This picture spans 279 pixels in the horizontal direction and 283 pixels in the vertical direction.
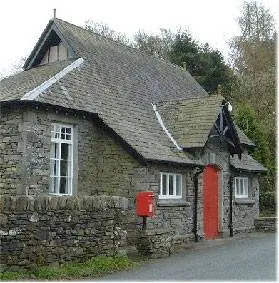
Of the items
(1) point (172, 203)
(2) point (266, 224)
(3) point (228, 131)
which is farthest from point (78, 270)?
(2) point (266, 224)

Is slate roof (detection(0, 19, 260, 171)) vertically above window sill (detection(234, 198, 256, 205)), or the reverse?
slate roof (detection(0, 19, 260, 171))

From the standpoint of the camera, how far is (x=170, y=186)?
1716cm

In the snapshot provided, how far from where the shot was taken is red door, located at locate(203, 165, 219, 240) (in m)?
18.7

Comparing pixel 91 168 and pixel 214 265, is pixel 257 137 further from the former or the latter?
pixel 214 265

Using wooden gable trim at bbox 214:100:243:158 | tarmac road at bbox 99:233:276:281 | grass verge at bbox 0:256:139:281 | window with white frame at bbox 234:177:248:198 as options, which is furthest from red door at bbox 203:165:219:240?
grass verge at bbox 0:256:139:281

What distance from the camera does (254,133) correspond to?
96.5 ft

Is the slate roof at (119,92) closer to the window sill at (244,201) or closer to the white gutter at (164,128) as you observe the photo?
the white gutter at (164,128)

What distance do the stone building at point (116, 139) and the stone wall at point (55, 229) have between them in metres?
3.07

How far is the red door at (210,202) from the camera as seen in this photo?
61.5 ft

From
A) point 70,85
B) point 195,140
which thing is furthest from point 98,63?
point 195,140

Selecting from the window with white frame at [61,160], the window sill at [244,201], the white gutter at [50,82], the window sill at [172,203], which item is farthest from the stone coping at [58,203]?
the window sill at [244,201]

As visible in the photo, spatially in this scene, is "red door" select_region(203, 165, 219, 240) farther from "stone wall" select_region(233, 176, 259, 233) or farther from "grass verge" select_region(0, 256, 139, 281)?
"grass verge" select_region(0, 256, 139, 281)

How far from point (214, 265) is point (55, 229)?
13.0ft

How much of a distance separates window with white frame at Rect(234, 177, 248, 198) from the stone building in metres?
0.05
